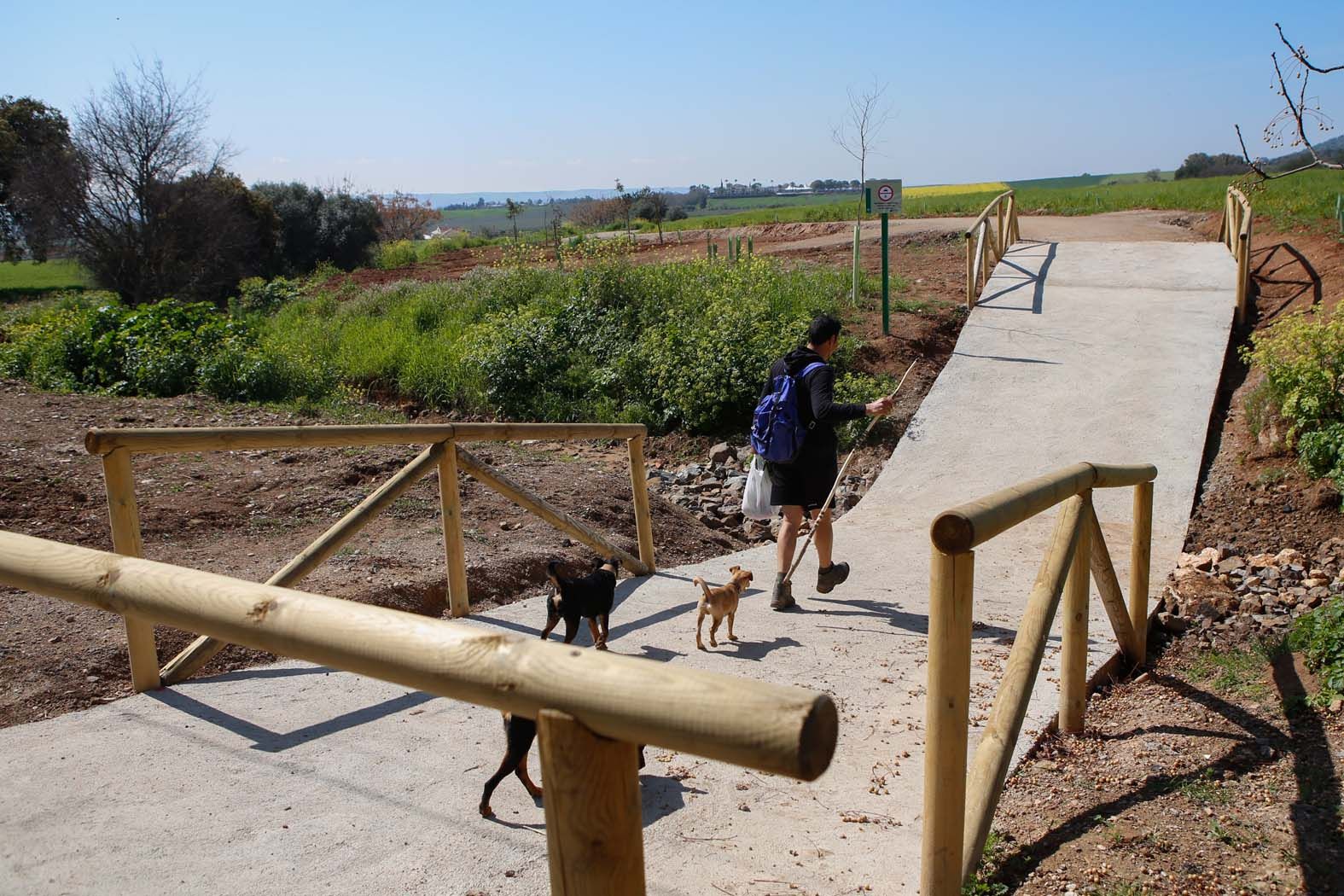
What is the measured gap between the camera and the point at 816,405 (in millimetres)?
5902

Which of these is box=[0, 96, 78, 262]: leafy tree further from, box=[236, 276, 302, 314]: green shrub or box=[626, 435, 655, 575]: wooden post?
box=[626, 435, 655, 575]: wooden post

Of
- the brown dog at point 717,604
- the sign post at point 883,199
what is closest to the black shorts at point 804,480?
the brown dog at point 717,604

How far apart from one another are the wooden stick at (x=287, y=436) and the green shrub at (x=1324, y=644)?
13.4 feet

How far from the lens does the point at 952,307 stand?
14.5 m

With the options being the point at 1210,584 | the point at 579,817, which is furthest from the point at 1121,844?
the point at 1210,584

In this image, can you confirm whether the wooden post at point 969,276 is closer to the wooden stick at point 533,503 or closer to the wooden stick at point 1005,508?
the wooden stick at point 533,503

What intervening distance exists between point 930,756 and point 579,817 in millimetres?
1490

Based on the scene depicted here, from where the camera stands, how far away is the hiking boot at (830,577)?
21.3ft

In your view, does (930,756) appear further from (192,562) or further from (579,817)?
(192,562)

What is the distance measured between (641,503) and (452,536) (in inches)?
66.6

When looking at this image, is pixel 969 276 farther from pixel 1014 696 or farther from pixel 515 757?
pixel 515 757

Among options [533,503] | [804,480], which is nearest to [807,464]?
[804,480]

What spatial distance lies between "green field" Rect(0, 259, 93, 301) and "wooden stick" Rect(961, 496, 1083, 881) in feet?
99.1

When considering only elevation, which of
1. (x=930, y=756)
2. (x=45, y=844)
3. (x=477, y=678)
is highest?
(x=477, y=678)
